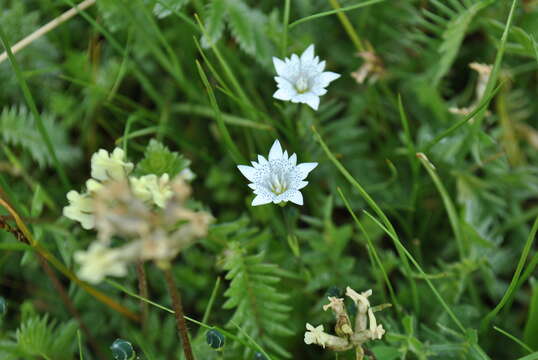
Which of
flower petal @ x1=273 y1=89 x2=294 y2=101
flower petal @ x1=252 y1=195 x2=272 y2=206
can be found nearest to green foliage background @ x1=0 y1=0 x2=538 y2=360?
flower petal @ x1=273 y1=89 x2=294 y2=101

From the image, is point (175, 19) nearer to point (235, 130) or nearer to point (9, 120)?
point (235, 130)

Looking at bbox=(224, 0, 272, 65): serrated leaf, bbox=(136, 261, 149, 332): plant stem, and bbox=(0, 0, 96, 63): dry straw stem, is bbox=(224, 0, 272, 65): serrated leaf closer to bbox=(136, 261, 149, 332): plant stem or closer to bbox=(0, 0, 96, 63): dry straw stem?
bbox=(0, 0, 96, 63): dry straw stem

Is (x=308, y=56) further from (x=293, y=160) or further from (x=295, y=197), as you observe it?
(x=295, y=197)

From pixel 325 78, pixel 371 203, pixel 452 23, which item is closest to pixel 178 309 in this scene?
pixel 371 203

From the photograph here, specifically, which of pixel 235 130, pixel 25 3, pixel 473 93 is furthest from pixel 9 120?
pixel 473 93

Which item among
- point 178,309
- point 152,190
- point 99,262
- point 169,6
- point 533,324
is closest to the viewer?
point 99,262

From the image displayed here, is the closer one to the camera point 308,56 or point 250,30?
point 308,56
